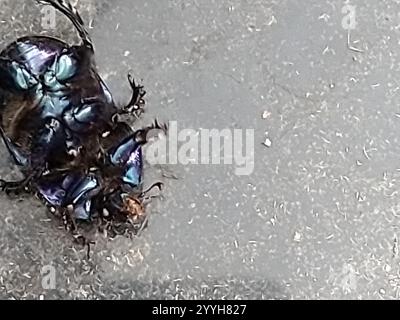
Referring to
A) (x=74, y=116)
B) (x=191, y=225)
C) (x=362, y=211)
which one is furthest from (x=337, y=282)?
(x=74, y=116)

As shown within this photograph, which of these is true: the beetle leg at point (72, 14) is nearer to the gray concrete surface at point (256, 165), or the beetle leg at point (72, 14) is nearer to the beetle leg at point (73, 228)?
the gray concrete surface at point (256, 165)

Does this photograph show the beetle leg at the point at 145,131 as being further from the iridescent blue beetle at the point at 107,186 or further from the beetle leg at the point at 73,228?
the beetle leg at the point at 73,228

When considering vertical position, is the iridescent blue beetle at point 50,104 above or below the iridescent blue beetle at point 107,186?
above

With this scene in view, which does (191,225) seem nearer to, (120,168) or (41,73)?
(120,168)

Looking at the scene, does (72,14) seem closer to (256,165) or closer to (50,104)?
(50,104)

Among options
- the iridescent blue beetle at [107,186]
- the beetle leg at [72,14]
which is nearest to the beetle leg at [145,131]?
the iridescent blue beetle at [107,186]

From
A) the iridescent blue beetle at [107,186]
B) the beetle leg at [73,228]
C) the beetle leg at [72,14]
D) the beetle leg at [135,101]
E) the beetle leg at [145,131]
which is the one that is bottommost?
the beetle leg at [73,228]

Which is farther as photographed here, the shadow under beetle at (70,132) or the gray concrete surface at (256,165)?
the gray concrete surface at (256,165)
